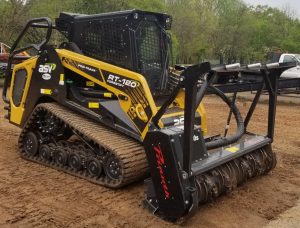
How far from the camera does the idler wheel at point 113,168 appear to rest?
17.0ft

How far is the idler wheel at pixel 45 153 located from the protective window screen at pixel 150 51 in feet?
5.46

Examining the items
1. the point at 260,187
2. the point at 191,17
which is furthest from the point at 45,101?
the point at 191,17

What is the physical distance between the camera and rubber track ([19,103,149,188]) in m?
5.13

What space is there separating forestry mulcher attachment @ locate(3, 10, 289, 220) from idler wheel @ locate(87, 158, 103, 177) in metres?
0.01

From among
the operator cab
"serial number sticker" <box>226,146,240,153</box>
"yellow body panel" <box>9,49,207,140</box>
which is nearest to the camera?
"serial number sticker" <box>226,146,240,153</box>

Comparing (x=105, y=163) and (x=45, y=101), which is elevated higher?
(x=45, y=101)

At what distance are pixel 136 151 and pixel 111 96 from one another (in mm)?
954

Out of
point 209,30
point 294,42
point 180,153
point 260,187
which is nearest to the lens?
point 180,153

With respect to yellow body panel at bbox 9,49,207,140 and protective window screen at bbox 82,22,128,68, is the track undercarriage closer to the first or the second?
yellow body panel at bbox 9,49,207,140

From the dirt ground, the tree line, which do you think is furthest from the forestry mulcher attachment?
the tree line

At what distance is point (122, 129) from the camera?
18.4ft

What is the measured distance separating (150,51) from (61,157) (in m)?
1.85

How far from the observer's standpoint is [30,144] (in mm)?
6512

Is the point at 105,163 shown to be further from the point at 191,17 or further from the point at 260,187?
the point at 191,17
